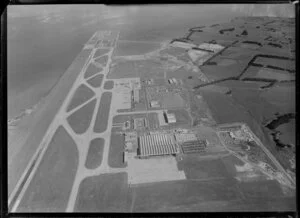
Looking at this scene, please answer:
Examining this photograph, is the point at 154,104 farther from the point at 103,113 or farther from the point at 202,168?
the point at 202,168

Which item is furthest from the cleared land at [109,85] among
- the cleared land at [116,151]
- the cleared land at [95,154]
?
the cleared land at [95,154]

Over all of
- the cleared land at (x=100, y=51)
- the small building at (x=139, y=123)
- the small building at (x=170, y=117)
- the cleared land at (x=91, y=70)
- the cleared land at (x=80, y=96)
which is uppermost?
the cleared land at (x=100, y=51)

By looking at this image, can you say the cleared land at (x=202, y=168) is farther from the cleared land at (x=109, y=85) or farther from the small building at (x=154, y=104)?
the cleared land at (x=109, y=85)

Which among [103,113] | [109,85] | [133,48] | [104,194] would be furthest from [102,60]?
[104,194]

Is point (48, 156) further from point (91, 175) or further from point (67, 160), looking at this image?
point (91, 175)

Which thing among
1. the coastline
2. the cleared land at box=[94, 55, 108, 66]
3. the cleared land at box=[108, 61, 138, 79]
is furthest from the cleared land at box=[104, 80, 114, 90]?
the cleared land at box=[94, 55, 108, 66]
